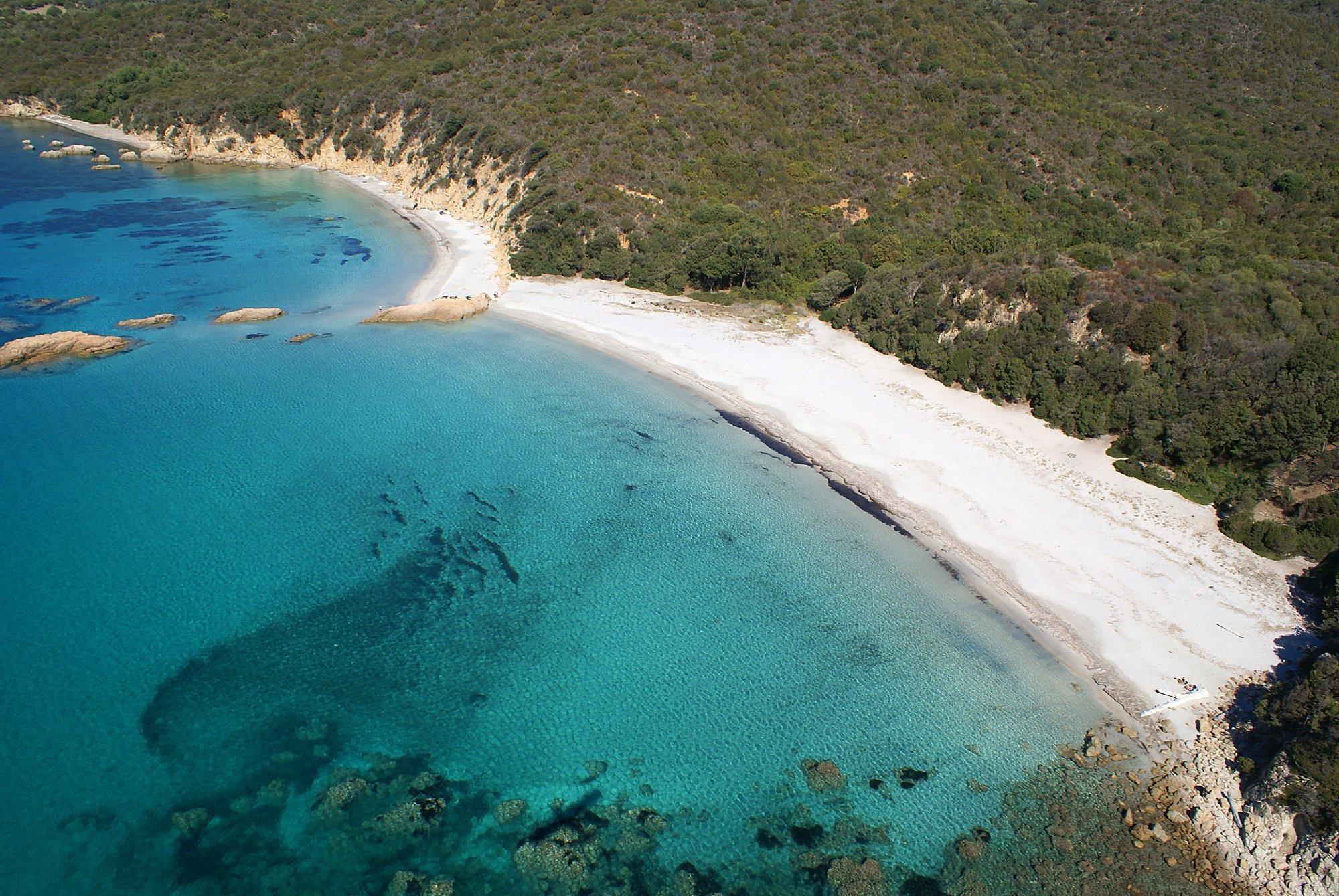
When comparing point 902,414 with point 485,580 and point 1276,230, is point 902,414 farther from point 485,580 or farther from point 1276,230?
point 1276,230

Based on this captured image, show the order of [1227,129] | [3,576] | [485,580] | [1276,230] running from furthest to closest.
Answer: [1227,129]
[1276,230]
[485,580]
[3,576]

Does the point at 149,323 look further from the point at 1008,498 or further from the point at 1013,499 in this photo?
the point at 1013,499

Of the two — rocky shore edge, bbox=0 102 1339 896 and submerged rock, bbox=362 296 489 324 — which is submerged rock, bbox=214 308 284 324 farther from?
rocky shore edge, bbox=0 102 1339 896

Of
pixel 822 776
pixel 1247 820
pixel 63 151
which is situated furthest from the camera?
pixel 63 151

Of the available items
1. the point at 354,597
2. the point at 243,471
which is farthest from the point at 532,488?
the point at 243,471

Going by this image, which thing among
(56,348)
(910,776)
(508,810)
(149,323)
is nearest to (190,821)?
(508,810)

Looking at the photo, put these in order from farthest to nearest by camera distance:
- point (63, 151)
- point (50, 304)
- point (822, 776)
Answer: point (63, 151) → point (50, 304) → point (822, 776)

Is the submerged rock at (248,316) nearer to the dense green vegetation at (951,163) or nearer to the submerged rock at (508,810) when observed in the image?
the dense green vegetation at (951,163)
